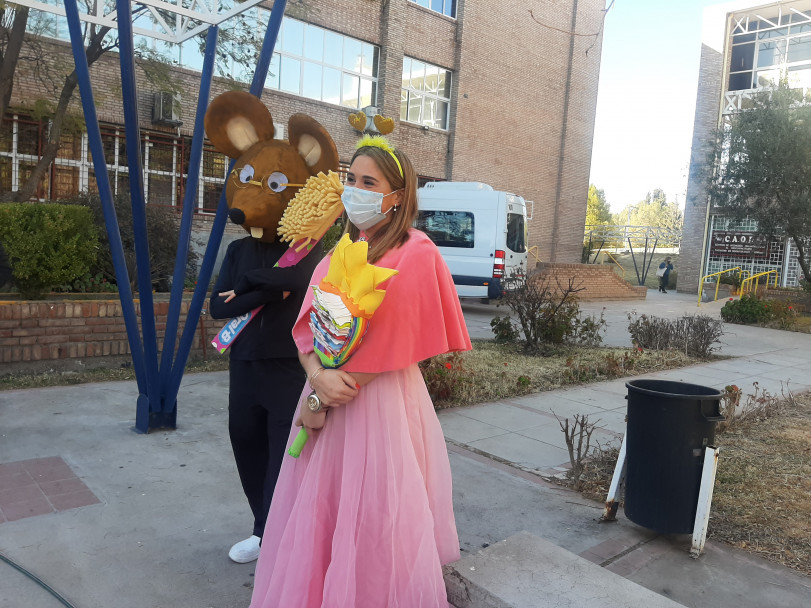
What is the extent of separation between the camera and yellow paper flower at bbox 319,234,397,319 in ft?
6.73

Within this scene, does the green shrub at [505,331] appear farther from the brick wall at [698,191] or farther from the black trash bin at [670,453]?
the brick wall at [698,191]

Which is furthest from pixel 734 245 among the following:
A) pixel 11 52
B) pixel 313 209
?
pixel 313 209

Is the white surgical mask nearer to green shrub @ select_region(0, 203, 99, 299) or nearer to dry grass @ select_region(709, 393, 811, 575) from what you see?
dry grass @ select_region(709, 393, 811, 575)

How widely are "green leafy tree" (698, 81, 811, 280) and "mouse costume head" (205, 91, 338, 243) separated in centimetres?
1808

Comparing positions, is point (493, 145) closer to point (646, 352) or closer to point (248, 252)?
point (646, 352)

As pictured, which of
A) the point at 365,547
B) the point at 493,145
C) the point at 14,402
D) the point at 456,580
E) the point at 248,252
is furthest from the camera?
the point at 493,145

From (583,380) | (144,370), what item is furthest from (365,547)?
(583,380)

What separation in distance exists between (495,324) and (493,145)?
13930 millimetres

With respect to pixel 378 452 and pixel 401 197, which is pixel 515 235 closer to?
pixel 401 197

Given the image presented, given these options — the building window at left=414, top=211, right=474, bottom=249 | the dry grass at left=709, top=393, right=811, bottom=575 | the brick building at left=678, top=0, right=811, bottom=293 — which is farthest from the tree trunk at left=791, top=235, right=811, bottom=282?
the dry grass at left=709, top=393, right=811, bottom=575

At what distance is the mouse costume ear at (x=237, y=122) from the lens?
3324 millimetres

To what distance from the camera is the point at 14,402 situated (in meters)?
5.53

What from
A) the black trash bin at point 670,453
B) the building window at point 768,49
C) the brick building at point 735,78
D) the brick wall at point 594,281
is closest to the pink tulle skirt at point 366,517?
the black trash bin at point 670,453

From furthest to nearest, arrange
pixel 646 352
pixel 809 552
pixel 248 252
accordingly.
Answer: pixel 646 352 → pixel 809 552 → pixel 248 252
